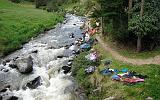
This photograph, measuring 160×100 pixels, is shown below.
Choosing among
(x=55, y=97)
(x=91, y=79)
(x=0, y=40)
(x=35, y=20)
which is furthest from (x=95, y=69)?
(x=35, y=20)

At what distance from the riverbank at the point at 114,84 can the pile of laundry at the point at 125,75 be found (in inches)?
17.1

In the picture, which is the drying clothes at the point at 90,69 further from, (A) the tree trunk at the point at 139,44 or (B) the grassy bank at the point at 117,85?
(A) the tree trunk at the point at 139,44

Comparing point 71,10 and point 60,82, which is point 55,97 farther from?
point 71,10

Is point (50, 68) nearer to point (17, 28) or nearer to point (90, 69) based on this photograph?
point (90, 69)

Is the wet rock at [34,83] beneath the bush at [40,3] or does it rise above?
beneath

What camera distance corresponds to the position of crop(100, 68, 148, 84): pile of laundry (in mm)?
31459

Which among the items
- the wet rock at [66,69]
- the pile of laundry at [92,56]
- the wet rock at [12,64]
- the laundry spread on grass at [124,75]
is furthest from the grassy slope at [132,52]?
the wet rock at [12,64]

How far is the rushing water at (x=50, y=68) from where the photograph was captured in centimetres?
3431

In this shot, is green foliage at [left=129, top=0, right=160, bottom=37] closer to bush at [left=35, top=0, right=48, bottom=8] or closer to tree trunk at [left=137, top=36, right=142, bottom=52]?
tree trunk at [left=137, top=36, right=142, bottom=52]

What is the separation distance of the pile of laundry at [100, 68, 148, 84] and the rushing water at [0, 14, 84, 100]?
371 centimetres

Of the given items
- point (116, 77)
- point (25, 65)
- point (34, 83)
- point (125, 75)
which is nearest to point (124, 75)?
point (125, 75)

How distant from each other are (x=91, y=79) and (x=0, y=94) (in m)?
9.27

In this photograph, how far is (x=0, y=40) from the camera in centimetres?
5338

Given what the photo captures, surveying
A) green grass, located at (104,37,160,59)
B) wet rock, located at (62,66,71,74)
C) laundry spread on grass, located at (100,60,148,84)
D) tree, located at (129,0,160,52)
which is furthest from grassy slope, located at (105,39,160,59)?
wet rock, located at (62,66,71,74)
